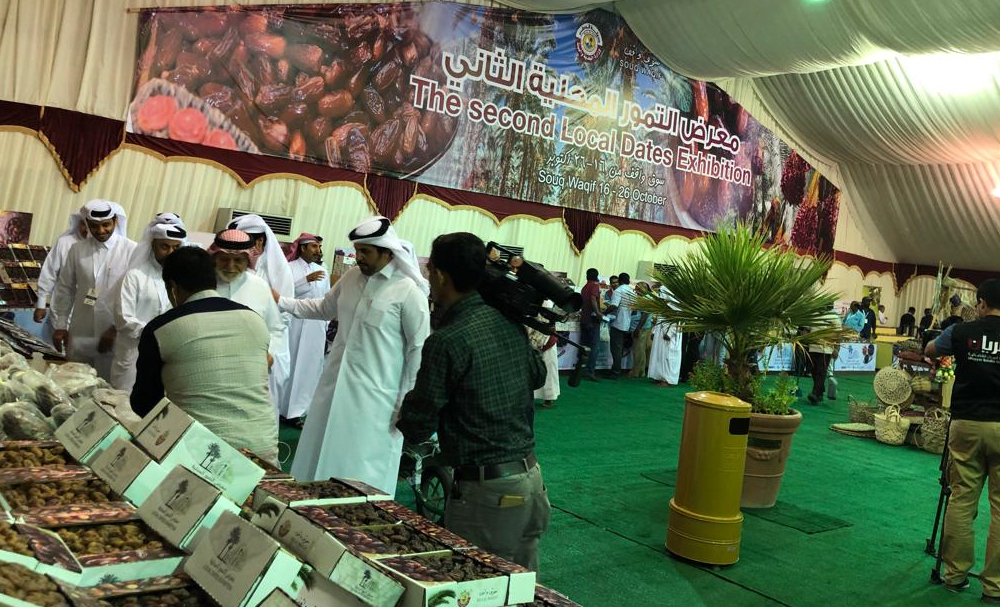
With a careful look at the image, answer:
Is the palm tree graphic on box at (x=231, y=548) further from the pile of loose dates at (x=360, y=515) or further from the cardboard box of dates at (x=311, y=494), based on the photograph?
the pile of loose dates at (x=360, y=515)

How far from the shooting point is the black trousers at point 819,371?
10.8 m

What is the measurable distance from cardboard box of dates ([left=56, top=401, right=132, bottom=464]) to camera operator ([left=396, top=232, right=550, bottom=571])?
0.76 meters

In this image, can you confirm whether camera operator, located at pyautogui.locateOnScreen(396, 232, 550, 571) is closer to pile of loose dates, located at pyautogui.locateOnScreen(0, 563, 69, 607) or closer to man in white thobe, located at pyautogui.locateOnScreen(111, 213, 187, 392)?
pile of loose dates, located at pyautogui.locateOnScreen(0, 563, 69, 607)

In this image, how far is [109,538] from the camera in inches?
60.6

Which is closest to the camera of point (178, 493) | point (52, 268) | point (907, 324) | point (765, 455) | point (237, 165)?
point (178, 493)

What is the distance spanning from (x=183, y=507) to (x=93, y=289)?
144 inches

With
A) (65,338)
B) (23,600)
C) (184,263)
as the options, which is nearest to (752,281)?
(184,263)

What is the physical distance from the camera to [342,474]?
3.60 meters

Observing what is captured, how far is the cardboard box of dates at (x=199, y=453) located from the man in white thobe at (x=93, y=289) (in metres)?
2.89

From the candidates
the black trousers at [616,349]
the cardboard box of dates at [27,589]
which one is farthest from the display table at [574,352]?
the cardboard box of dates at [27,589]

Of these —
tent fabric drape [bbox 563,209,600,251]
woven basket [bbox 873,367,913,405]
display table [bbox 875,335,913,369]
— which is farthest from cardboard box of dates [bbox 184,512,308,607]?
display table [bbox 875,335,913,369]

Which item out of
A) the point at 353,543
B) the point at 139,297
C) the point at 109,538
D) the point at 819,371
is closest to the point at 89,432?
the point at 109,538

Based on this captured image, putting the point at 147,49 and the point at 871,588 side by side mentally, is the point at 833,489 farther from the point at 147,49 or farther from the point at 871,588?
the point at 147,49

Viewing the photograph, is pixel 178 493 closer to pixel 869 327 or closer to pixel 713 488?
pixel 713 488
